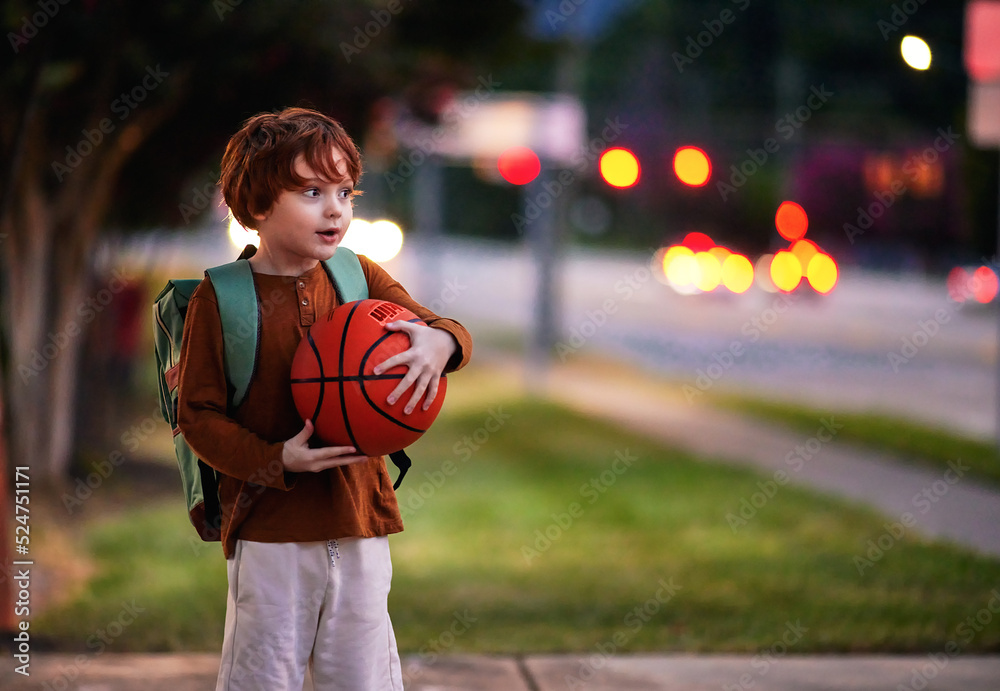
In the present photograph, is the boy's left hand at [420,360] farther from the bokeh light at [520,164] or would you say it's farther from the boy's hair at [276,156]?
the bokeh light at [520,164]

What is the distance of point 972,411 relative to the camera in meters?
13.0

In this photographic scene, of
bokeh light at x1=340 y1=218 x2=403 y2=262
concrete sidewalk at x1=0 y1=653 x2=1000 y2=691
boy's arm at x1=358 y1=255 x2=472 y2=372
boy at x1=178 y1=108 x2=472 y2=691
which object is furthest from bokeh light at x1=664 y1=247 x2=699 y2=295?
boy at x1=178 y1=108 x2=472 y2=691

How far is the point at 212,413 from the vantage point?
103 inches

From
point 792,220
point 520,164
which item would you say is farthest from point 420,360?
point 792,220

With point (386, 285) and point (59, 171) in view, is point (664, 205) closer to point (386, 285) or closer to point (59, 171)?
point (59, 171)

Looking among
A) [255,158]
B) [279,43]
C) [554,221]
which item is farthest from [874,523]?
[554,221]

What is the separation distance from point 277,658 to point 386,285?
899mm

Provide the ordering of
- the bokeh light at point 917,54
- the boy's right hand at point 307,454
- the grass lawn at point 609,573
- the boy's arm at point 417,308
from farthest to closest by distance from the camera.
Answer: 1. the grass lawn at point 609,573
2. the bokeh light at point 917,54
3. the boy's arm at point 417,308
4. the boy's right hand at point 307,454

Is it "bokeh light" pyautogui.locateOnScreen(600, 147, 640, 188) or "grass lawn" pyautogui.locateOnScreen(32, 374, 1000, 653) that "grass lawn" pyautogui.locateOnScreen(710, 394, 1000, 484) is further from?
"bokeh light" pyautogui.locateOnScreen(600, 147, 640, 188)

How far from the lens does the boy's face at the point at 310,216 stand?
2.61 meters

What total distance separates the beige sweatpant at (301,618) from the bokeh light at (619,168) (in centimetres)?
1037

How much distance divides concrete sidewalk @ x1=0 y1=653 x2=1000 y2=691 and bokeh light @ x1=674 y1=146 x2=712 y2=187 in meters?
8.67

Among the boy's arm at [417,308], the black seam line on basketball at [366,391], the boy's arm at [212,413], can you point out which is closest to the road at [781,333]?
the boy's arm at [417,308]

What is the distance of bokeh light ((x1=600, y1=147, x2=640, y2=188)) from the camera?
507 inches
